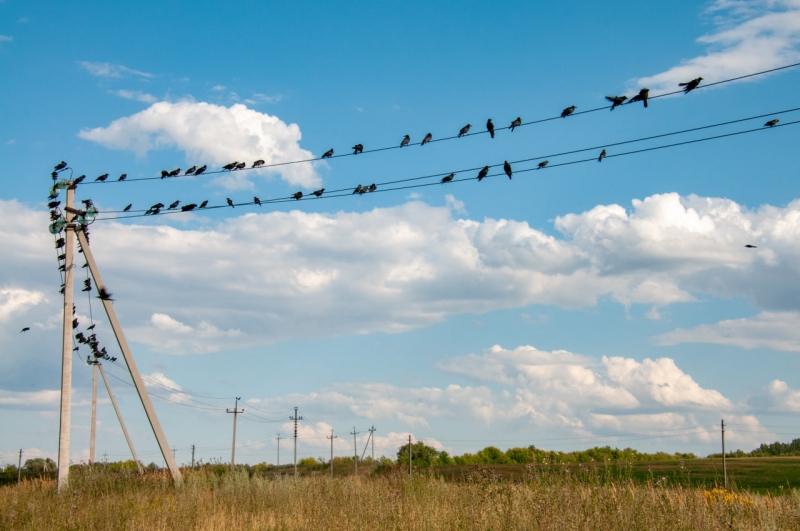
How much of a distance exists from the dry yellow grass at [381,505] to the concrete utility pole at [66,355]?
669 millimetres

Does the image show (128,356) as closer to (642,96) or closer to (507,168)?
(507,168)

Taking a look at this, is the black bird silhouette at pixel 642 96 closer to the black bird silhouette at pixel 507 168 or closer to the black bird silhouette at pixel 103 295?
the black bird silhouette at pixel 507 168

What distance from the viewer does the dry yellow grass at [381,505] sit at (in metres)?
10.2

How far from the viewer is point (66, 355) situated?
18.8 meters

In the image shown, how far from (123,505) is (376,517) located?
6.28 meters

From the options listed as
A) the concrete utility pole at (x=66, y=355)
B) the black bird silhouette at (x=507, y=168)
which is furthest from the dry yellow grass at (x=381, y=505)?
the black bird silhouette at (x=507, y=168)

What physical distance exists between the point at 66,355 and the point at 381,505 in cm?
987

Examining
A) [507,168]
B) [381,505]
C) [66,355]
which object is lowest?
[381,505]

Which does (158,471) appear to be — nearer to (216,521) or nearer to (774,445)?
(216,521)

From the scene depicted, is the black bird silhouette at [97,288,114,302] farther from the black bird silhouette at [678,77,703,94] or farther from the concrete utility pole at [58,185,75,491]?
the black bird silhouette at [678,77,703,94]

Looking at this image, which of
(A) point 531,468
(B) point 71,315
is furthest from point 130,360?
(A) point 531,468

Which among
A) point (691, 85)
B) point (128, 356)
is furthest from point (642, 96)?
point (128, 356)

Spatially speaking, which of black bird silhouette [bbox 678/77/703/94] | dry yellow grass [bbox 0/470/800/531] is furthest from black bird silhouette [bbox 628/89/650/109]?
dry yellow grass [bbox 0/470/800/531]

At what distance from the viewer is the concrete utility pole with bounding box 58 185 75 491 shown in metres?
18.0
